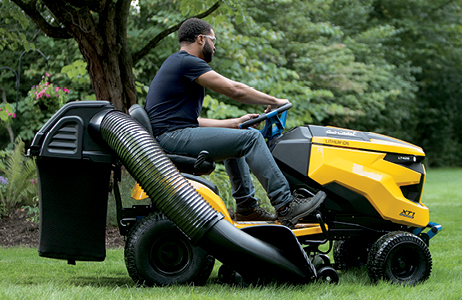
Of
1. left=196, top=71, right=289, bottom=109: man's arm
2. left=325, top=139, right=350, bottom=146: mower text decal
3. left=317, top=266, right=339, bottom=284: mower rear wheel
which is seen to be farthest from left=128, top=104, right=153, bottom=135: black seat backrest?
left=317, top=266, right=339, bottom=284: mower rear wheel

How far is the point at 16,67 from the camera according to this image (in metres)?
12.0

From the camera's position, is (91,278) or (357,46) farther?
(357,46)

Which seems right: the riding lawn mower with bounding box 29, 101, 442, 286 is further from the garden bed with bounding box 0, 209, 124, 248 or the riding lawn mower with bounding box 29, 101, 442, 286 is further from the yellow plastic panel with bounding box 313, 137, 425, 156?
the garden bed with bounding box 0, 209, 124, 248

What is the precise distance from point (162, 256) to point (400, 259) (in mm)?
1640

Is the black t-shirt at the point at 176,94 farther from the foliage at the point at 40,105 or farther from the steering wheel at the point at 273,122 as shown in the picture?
the foliage at the point at 40,105

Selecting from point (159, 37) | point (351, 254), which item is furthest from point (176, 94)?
point (159, 37)

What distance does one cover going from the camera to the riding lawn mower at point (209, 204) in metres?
2.83

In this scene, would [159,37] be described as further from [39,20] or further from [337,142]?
[337,142]

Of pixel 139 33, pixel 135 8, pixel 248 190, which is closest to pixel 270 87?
pixel 139 33

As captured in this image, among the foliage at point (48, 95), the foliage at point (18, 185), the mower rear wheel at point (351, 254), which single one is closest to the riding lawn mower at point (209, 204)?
the mower rear wheel at point (351, 254)

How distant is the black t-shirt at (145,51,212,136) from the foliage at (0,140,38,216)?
3.91m

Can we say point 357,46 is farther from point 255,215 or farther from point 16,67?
point 255,215

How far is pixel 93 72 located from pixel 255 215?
3253mm

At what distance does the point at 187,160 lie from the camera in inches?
121
